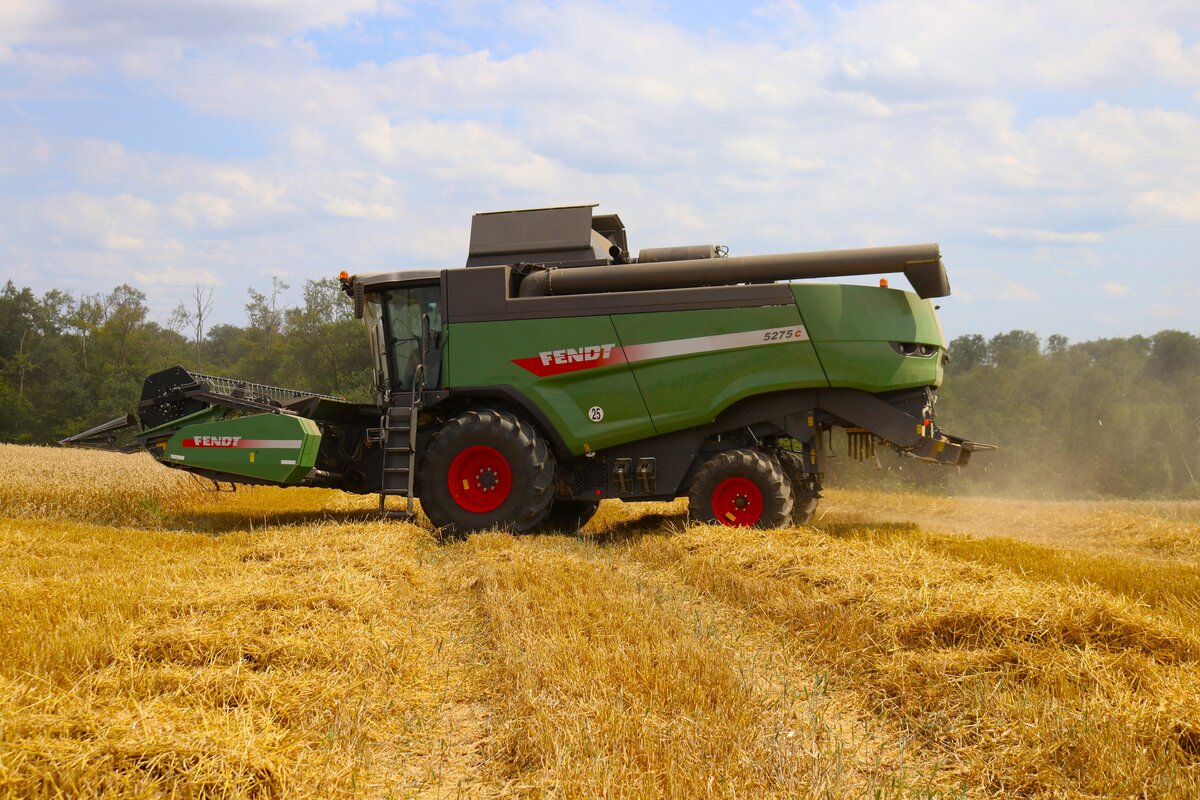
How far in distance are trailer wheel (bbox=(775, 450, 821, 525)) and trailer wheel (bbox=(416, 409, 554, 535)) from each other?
7.17 ft

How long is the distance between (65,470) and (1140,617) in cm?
1321

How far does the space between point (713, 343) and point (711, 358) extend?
138mm

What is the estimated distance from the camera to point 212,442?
9.54 m

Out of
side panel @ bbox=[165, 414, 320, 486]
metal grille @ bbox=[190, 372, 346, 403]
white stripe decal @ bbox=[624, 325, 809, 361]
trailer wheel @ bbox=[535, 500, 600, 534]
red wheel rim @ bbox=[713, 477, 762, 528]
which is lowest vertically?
trailer wheel @ bbox=[535, 500, 600, 534]

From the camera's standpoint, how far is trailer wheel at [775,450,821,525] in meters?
9.07

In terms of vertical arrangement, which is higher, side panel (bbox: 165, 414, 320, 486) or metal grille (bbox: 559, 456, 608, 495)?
side panel (bbox: 165, 414, 320, 486)

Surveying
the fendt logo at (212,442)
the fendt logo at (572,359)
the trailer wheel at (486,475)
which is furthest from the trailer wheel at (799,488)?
the fendt logo at (212,442)

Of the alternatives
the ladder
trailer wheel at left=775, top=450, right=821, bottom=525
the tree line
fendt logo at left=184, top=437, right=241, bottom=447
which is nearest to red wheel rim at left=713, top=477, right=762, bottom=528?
trailer wheel at left=775, top=450, right=821, bottom=525

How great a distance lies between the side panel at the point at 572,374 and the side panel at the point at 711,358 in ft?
0.55

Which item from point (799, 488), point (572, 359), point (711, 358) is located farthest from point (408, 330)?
point (799, 488)

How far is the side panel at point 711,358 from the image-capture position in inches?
343

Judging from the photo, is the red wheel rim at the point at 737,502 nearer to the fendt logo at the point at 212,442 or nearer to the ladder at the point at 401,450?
the ladder at the point at 401,450

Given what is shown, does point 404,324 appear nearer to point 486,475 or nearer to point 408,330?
point 408,330

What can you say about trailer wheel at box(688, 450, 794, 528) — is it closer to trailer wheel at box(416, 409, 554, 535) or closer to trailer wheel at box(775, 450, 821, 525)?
trailer wheel at box(775, 450, 821, 525)
